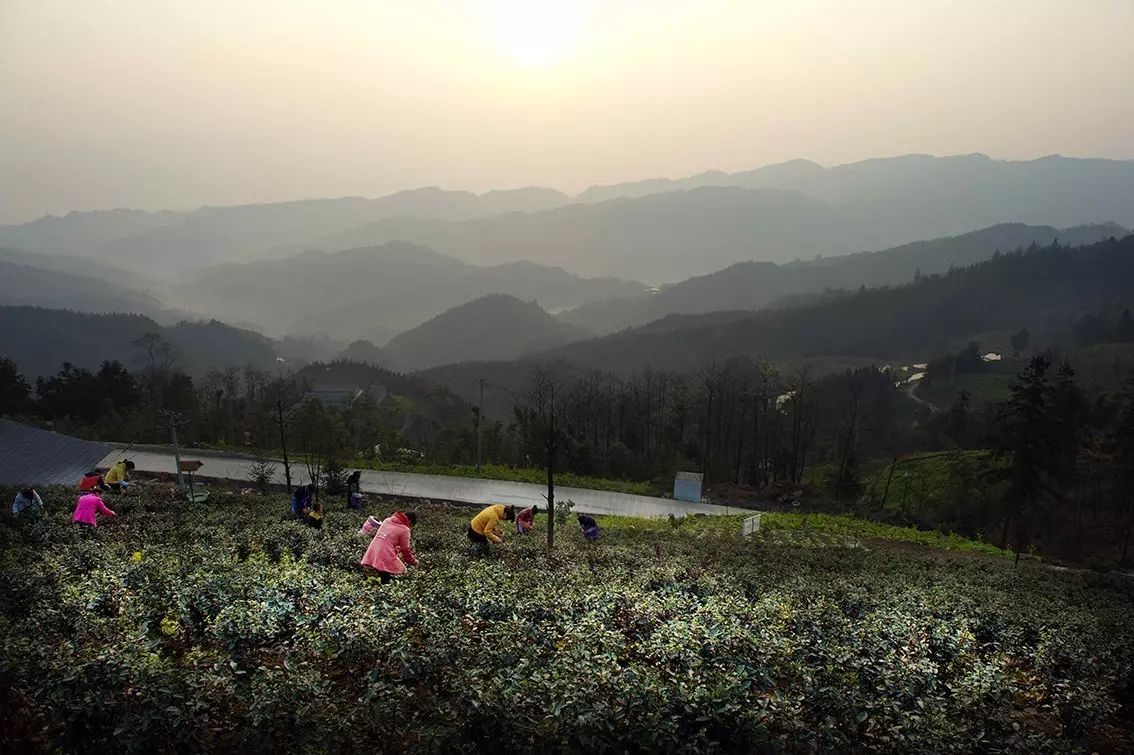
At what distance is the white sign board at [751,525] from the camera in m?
27.9

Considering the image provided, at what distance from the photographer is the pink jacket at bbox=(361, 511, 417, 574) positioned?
1041cm

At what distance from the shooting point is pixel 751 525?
2841 cm

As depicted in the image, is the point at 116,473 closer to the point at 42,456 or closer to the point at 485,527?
the point at 485,527

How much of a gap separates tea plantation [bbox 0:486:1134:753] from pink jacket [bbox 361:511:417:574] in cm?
76

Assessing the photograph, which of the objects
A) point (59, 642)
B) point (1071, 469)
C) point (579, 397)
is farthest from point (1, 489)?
point (1071, 469)

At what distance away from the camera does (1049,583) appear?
62.4 ft

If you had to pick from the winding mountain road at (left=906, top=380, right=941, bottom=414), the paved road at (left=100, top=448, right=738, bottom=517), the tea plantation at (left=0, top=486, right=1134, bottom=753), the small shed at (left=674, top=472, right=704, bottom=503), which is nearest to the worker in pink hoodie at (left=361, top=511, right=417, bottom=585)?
the tea plantation at (left=0, top=486, right=1134, bottom=753)

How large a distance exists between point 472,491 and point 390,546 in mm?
23851

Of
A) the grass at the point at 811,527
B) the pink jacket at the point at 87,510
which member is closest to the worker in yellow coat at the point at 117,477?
the pink jacket at the point at 87,510

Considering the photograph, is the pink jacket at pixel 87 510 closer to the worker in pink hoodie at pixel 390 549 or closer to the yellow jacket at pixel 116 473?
the yellow jacket at pixel 116 473

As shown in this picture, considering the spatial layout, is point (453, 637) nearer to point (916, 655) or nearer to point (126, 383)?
point (916, 655)

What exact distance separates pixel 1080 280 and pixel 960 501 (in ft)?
627

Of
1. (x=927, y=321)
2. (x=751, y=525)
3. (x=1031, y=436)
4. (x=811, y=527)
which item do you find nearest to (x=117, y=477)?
(x=751, y=525)

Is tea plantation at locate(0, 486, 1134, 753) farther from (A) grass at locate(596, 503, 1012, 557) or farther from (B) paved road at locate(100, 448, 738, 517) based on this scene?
(B) paved road at locate(100, 448, 738, 517)
